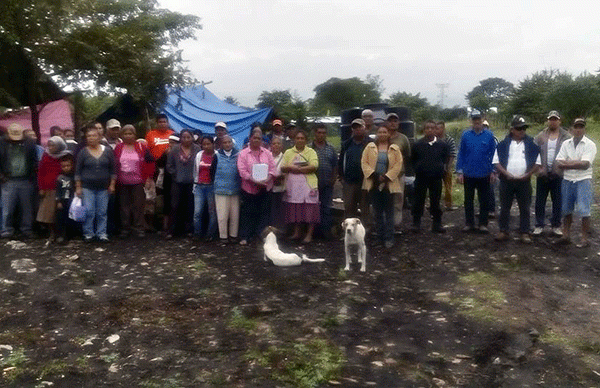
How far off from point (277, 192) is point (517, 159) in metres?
3.47

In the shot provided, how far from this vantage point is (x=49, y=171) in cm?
1039

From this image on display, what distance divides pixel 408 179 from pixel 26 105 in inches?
381

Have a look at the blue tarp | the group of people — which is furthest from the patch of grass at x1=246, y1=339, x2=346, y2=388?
the blue tarp

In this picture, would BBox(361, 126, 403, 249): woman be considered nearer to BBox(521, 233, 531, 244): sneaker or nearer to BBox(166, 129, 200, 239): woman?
BBox(521, 233, 531, 244): sneaker

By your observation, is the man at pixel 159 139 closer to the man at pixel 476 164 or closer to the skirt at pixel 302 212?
the skirt at pixel 302 212

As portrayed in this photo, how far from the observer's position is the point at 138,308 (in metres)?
7.42

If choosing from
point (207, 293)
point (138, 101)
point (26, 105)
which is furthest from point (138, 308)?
point (26, 105)

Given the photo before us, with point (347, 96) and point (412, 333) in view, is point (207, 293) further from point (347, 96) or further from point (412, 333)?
point (347, 96)

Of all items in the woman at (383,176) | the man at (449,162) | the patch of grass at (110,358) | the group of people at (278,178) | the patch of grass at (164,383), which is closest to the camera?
the patch of grass at (164,383)

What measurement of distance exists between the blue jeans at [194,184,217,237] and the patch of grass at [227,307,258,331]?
3.46m

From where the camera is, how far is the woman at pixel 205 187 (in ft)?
34.2

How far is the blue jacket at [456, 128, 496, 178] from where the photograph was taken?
412 inches

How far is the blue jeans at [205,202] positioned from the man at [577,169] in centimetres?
496

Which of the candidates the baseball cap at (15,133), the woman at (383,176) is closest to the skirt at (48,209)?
the baseball cap at (15,133)
